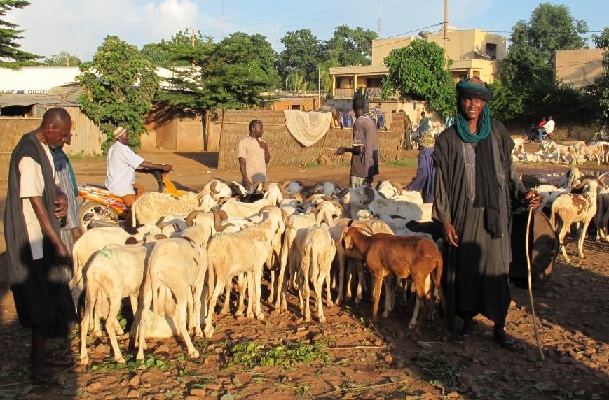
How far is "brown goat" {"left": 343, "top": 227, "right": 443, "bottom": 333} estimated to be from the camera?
5938mm

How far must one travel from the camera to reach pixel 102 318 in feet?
20.5

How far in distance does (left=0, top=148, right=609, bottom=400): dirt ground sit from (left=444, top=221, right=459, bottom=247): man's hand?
971 mm

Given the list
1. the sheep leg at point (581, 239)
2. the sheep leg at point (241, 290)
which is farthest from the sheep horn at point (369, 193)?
the sheep leg at point (581, 239)

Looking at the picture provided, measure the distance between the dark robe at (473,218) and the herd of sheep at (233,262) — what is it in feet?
1.15

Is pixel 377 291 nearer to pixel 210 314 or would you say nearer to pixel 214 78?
pixel 210 314

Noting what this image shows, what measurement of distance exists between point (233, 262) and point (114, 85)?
22412 mm

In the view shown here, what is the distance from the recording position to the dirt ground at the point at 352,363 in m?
4.81

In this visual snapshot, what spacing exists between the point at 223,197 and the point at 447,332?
14.0 feet

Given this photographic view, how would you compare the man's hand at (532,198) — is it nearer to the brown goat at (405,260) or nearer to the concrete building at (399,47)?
the brown goat at (405,260)

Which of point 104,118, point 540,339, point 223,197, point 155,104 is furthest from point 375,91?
point 540,339

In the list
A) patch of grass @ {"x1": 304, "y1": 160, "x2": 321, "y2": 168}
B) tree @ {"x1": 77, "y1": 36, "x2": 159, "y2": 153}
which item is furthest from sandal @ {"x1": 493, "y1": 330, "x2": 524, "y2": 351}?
tree @ {"x1": 77, "y1": 36, "x2": 159, "y2": 153}

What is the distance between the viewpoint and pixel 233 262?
616cm

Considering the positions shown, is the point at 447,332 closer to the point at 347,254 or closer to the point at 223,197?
the point at 347,254

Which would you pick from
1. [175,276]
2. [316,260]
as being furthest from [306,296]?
[175,276]
